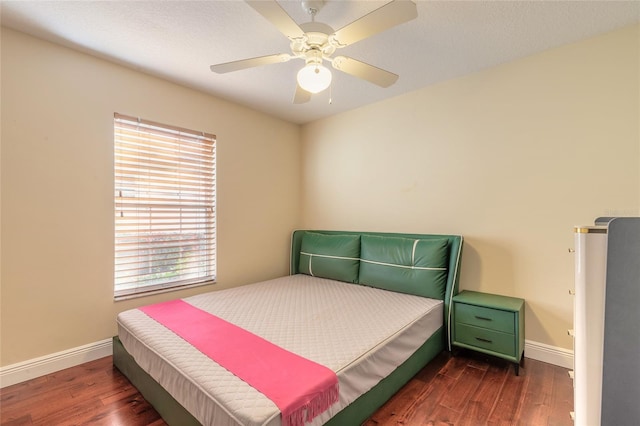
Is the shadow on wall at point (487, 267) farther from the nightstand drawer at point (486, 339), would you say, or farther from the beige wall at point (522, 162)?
the nightstand drawer at point (486, 339)

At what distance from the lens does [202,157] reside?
120 inches

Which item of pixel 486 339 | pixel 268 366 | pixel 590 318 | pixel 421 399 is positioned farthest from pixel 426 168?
pixel 268 366

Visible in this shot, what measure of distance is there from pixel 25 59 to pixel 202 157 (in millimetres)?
1418

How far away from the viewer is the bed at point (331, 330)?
4.43 feet

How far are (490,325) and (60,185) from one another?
138 inches

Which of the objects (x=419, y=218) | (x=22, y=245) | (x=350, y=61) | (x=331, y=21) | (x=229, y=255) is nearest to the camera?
(x=350, y=61)

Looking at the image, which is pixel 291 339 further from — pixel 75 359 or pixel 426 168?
pixel 426 168

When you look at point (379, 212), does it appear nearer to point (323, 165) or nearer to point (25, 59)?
point (323, 165)

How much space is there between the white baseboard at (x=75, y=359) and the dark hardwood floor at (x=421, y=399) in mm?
56

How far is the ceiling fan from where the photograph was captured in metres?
1.31

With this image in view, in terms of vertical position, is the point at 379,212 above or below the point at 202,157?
below

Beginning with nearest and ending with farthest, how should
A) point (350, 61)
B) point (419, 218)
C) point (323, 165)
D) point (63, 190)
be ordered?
point (350, 61) → point (63, 190) → point (419, 218) → point (323, 165)

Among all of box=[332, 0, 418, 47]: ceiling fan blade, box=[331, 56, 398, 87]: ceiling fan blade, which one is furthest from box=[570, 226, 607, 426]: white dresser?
box=[331, 56, 398, 87]: ceiling fan blade

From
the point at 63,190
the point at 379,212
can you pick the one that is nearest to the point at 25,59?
the point at 63,190
